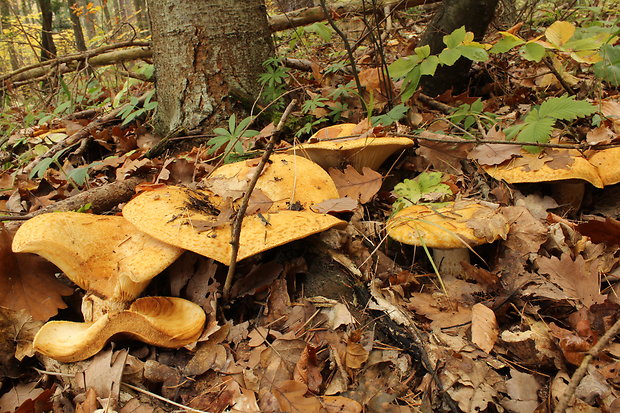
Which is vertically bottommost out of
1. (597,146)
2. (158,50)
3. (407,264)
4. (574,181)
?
(407,264)

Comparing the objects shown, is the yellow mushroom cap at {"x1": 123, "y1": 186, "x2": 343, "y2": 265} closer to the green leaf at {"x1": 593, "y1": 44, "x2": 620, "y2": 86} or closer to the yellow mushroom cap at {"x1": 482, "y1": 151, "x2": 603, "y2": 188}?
the yellow mushroom cap at {"x1": 482, "y1": 151, "x2": 603, "y2": 188}

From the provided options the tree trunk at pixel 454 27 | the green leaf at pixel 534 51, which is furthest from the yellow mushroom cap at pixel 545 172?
the tree trunk at pixel 454 27

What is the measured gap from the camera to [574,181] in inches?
113

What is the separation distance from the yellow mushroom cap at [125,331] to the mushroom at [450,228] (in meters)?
1.31

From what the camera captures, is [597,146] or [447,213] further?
[597,146]

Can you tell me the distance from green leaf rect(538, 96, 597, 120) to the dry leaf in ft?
5.13

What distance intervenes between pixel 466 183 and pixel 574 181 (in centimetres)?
76

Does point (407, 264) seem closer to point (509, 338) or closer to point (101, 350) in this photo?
point (509, 338)

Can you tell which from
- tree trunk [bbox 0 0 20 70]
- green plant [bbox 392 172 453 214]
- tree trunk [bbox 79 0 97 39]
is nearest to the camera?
green plant [bbox 392 172 453 214]

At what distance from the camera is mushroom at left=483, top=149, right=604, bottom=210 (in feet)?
8.77

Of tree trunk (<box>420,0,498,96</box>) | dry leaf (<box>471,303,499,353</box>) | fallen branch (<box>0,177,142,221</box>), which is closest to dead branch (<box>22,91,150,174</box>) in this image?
fallen branch (<box>0,177,142,221</box>)

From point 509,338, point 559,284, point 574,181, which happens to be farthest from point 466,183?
point 509,338

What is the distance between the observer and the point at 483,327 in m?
1.97

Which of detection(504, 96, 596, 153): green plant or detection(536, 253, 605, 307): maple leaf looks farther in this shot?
detection(504, 96, 596, 153): green plant
